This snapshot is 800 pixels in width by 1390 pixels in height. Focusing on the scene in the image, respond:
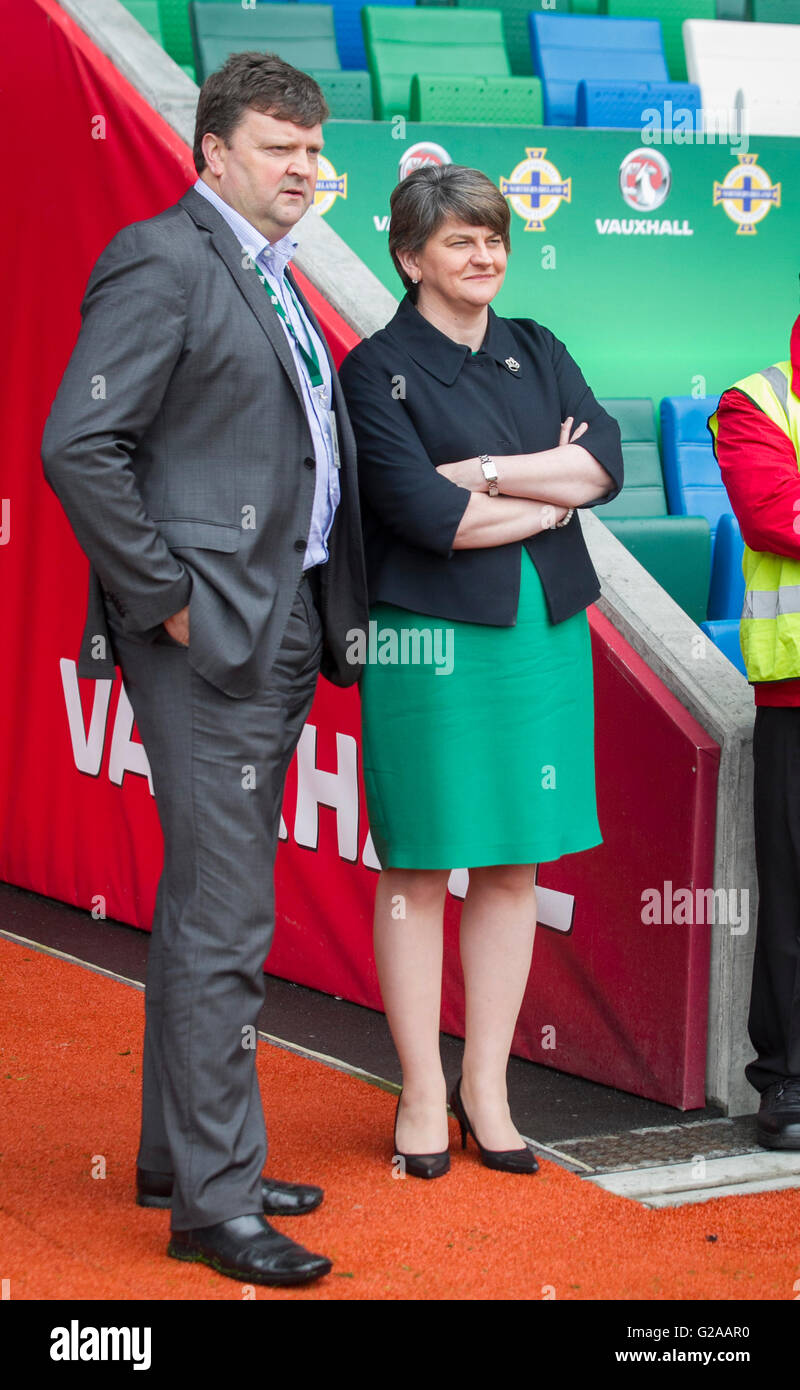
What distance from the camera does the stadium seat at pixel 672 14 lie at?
7086 millimetres

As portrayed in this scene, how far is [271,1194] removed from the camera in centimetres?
226

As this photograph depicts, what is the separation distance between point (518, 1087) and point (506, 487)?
49.4 inches

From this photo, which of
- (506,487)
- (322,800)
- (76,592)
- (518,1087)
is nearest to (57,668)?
(76,592)

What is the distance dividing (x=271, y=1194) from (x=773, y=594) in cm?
127

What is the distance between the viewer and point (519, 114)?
234 inches

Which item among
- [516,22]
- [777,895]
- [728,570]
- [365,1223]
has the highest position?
[516,22]

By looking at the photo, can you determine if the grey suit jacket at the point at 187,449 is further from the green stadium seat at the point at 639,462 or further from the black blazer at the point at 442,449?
the green stadium seat at the point at 639,462

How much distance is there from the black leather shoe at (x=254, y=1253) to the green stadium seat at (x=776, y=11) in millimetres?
6752

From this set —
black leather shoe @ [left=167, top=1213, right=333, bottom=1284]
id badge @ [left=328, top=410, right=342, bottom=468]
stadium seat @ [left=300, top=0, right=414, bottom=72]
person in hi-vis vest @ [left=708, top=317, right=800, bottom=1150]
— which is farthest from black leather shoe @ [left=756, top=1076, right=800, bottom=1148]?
stadium seat @ [left=300, top=0, right=414, bottom=72]

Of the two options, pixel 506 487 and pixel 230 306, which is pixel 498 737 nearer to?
pixel 506 487

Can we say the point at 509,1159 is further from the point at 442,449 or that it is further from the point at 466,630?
the point at 442,449

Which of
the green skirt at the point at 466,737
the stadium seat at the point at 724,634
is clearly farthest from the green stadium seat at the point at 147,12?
the green skirt at the point at 466,737

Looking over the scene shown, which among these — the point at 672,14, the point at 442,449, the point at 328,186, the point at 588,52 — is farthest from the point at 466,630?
the point at 672,14

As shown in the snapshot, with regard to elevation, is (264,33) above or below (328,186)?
above
